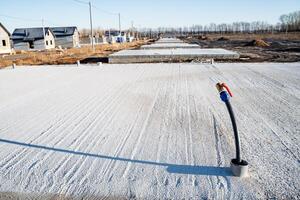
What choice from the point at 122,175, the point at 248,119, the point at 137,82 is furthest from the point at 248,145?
the point at 137,82

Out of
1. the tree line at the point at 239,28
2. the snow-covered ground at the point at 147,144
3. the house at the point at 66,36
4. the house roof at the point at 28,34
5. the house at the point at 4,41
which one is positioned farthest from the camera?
the tree line at the point at 239,28

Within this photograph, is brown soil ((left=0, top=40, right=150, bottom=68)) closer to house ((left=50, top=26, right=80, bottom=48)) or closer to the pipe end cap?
the pipe end cap

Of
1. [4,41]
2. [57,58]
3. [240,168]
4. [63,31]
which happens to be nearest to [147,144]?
[240,168]

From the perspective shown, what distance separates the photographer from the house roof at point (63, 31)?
186ft

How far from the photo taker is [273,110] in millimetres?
6953

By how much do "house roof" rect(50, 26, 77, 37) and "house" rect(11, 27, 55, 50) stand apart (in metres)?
5.02

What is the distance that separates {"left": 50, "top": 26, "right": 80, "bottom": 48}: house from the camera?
55.7 metres

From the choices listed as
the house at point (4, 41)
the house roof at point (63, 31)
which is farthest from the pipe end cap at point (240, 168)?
the house roof at point (63, 31)

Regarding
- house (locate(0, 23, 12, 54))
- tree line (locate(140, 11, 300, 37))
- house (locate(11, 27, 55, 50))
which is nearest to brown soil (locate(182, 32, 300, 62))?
house (locate(0, 23, 12, 54))

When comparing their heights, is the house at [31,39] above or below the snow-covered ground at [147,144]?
above

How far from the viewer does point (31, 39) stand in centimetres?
5066

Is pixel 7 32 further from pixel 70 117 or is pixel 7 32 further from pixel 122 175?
pixel 122 175

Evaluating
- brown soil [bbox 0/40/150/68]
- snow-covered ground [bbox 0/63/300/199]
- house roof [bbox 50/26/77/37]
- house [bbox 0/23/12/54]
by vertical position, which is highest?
house roof [bbox 50/26/77/37]

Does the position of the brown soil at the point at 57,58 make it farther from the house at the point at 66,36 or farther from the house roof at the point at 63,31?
the house roof at the point at 63,31
